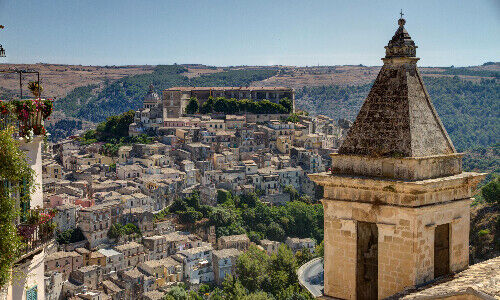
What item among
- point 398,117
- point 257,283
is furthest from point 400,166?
point 257,283

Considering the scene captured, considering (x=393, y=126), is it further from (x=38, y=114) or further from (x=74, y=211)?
(x=74, y=211)

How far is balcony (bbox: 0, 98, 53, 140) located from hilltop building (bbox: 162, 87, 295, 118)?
6152 centimetres

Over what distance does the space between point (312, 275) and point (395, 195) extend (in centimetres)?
3615

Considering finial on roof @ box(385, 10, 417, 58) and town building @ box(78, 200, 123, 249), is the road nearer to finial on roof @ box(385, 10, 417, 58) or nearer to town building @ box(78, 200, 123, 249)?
town building @ box(78, 200, 123, 249)

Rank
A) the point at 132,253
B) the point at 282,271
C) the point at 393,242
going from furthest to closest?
the point at 132,253 → the point at 282,271 → the point at 393,242

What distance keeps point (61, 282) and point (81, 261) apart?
11.9 feet

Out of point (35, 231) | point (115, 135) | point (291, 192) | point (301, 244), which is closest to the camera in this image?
point (35, 231)

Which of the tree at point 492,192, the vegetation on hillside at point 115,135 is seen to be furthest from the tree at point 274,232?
the tree at point 492,192

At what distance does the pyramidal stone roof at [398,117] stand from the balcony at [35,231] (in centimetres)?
329

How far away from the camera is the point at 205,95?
73.8m

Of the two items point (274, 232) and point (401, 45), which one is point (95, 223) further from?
point (401, 45)

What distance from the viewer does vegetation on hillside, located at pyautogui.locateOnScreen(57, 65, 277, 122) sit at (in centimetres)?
12744

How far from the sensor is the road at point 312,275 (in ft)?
124

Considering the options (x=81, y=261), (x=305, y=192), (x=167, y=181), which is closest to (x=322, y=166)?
(x=305, y=192)
